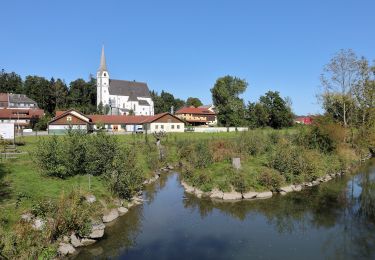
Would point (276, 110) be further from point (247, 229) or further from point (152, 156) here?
point (247, 229)

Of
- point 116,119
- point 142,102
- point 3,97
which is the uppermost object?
point 3,97

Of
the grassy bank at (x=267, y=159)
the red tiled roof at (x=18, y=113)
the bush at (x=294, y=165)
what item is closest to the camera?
the grassy bank at (x=267, y=159)

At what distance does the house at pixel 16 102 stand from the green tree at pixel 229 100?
2184 inches

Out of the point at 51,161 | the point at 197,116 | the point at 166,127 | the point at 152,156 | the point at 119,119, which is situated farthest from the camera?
the point at 197,116

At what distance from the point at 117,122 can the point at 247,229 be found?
55.8 m

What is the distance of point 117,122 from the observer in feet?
232

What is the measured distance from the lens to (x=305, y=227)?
63.2 feet

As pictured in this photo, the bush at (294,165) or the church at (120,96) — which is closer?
the bush at (294,165)

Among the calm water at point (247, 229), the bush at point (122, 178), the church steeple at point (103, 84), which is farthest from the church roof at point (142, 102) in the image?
the calm water at point (247, 229)

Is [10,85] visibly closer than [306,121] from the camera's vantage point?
No

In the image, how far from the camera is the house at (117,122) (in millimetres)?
64438

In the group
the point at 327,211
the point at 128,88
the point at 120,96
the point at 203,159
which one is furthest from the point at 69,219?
the point at 128,88

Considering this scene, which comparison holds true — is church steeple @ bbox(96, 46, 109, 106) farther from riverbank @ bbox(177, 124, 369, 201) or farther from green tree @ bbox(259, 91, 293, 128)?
riverbank @ bbox(177, 124, 369, 201)

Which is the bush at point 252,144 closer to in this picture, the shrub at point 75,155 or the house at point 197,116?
the shrub at point 75,155
